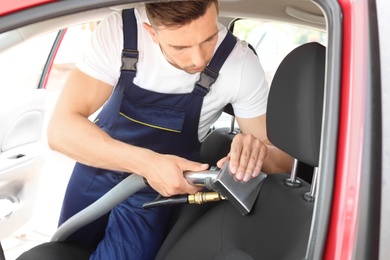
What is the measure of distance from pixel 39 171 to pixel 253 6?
1.13m

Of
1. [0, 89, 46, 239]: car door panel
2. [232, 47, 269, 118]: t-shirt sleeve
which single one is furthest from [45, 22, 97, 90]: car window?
[232, 47, 269, 118]: t-shirt sleeve

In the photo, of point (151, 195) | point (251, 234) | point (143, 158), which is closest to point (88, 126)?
point (143, 158)

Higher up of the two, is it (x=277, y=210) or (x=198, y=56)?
(x=198, y=56)

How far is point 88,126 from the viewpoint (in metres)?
1.43

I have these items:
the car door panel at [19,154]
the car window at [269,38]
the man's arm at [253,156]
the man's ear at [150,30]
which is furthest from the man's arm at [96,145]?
the car window at [269,38]

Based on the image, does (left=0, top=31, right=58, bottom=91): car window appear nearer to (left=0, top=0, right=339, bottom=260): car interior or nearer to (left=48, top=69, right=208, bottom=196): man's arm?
(left=0, top=0, right=339, bottom=260): car interior

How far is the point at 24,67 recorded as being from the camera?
3.19 meters

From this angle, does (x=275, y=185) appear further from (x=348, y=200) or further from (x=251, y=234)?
(x=348, y=200)

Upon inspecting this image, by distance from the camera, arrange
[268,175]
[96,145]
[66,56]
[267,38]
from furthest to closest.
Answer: [66,56]
[267,38]
[96,145]
[268,175]

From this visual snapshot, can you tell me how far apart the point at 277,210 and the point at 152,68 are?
22.9 inches

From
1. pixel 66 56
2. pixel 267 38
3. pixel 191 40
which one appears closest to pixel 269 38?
pixel 267 38

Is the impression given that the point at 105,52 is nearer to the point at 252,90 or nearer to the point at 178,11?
the point at 178,11

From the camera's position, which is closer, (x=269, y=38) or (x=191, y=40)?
(x=191, y=40)

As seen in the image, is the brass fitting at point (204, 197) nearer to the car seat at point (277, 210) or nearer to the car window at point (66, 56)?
the car seat at point (277, 210)
